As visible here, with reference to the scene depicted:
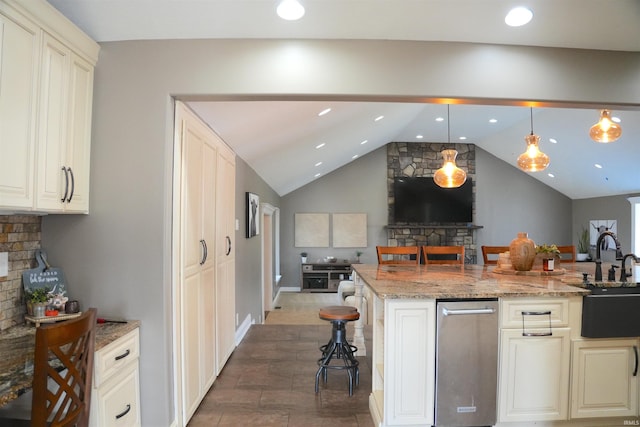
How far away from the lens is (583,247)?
9.47 m

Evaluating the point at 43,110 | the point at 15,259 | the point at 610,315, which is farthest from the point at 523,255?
the point at 15,259

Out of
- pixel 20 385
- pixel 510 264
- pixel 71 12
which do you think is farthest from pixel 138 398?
pixel 510 264

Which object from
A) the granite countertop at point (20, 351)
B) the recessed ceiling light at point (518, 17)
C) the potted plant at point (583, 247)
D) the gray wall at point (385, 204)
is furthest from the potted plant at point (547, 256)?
the potted plant at point (583, 247)

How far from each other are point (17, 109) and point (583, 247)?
36.8 ft

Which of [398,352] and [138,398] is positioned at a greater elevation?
[398,352]

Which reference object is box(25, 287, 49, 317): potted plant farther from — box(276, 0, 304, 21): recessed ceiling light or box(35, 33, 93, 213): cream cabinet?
box(276, 0, 304, 21): recessed ceiling light

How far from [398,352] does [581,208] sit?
988 cm

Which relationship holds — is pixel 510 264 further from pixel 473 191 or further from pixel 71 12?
pixel 473 191

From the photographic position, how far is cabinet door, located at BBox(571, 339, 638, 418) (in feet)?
7.95

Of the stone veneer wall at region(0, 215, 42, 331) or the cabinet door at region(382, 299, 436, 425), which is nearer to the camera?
the stone veneer wall at region(0, 215, 42, 331)

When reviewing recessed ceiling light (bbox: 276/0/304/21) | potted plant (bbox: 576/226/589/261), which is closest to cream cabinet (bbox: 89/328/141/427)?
recessed ceiling light (bbox: 276/0/304/21)

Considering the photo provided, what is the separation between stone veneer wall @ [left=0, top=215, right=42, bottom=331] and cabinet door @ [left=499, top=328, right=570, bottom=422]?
2768 millimetres

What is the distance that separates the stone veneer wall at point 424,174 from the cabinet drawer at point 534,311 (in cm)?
729

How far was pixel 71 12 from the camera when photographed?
196 centimetres
